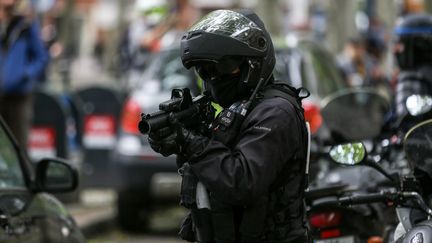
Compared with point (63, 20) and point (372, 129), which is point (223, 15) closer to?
point (372, 129)

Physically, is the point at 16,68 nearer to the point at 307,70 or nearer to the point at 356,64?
the point at 307,70

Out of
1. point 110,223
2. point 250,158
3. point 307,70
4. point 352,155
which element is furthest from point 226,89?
point 110,223

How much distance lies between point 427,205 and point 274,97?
3.29 feet

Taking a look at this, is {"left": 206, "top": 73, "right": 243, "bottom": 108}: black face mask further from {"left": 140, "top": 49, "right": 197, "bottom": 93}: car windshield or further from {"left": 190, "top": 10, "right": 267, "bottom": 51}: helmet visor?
{"left": 140, "top": 49, "right": 197, "bottom": 93}: car windshield

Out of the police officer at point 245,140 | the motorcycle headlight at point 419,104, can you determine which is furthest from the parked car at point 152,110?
the police officer at point 245,140

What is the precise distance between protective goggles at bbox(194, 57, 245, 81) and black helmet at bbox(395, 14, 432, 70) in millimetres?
3564

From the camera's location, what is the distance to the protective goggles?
15.3 feet

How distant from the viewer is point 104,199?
1470cm

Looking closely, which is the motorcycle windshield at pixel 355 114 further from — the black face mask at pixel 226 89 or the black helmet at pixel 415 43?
the black face mask at pixel 226 89

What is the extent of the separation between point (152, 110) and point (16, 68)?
4.31 feet

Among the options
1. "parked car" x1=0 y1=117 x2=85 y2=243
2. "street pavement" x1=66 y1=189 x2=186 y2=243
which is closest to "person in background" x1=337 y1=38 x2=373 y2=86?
"street pavement" x1=66 y1=189 x2=186 y2=243

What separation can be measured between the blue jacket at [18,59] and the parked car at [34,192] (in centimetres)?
500

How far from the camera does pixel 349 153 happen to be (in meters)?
5.48

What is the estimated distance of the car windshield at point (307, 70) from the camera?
1138 cm
